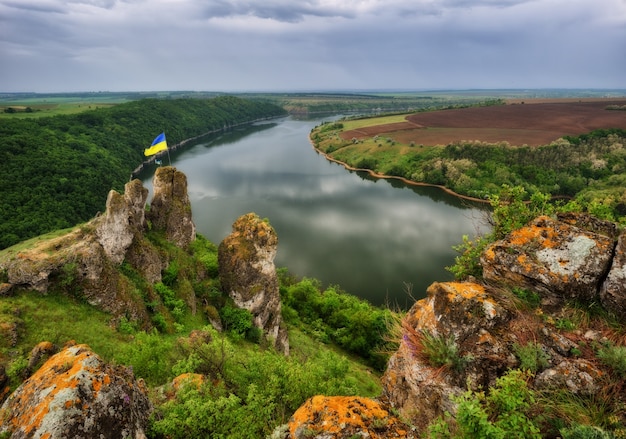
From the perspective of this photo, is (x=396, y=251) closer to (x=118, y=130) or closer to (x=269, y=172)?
(x=269, y=172)

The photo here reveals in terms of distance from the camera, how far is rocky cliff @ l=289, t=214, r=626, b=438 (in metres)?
6.65

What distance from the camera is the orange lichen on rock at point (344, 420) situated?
19.9ft

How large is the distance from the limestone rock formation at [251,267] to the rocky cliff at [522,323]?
15.7 meters

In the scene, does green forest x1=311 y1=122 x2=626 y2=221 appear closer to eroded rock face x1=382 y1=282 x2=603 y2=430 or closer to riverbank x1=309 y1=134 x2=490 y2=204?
riverbank x1=309 y1=134 x2=490 y2=204

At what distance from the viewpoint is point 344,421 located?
615 centimetres

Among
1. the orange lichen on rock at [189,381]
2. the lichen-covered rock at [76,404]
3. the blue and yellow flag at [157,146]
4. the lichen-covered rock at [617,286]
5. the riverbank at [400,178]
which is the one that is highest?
the blue and yellow flag at [157,146]

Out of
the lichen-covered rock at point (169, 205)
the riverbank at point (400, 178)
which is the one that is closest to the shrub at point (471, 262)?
the lichen-covered rock at point (169, 205)

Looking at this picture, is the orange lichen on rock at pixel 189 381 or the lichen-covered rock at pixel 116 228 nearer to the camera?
the orange lichen on rock at pixel 189 381

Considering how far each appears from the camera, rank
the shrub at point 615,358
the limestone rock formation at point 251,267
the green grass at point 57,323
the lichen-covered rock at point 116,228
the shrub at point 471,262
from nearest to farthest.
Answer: the shrub at point 615,358 → the shrub at point 471,262 → the green grass at point 57,323 → the lichen-covered rock at point 116,228 → the limestone rock formation at point 251,267

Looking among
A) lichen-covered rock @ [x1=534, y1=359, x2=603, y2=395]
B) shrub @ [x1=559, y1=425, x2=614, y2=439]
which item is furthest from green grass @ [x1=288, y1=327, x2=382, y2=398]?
shrub @ [x1=559, y1=425, x2=614, y2=439]

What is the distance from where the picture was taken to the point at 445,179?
284 ft

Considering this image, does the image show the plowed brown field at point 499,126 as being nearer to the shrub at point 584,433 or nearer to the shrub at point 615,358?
the shrub at point 615,358

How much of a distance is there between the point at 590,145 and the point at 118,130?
154720 mm

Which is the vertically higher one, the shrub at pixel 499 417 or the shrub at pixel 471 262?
the shrub at pixel 471 262
